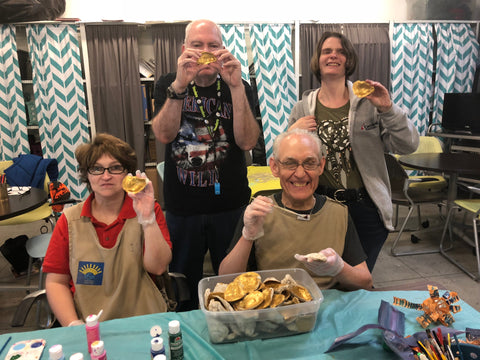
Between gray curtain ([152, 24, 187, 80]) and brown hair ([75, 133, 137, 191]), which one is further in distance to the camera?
gray curtain ([152, 24, 187, 80])

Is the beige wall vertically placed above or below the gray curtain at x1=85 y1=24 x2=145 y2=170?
above

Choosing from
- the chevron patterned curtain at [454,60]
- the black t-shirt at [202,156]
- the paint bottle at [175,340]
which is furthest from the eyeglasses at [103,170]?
the chevron patterned curtain at [454,60]

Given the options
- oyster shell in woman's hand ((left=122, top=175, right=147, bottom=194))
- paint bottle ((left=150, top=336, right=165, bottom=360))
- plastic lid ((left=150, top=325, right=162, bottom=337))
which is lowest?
plastic lid ((left=150, top=325, right=162, bottom=337))

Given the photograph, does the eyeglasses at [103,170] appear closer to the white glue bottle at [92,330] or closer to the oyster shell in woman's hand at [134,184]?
the oyster shell in woman's hand at [134,184]

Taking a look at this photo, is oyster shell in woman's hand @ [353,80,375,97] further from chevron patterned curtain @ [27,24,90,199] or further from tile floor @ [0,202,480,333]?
chevron patterned curtain @ [27,24,90,199]

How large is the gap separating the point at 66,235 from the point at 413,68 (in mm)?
5496

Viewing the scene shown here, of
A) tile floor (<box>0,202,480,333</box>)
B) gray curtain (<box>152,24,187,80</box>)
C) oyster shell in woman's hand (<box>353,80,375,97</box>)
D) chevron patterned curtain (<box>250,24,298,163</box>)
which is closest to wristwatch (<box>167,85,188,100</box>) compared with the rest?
oyster shell in woman's hand (<box>353,80,375,97</box>)

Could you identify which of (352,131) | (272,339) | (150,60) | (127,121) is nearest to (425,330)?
(272,339)

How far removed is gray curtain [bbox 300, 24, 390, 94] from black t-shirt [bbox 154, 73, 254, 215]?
3569mm

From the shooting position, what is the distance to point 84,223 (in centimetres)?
152

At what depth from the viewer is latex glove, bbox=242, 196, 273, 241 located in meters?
1.29

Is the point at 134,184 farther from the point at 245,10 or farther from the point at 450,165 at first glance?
the point at 245,10

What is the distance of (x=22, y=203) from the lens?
111 inches

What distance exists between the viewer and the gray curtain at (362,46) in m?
5.12
